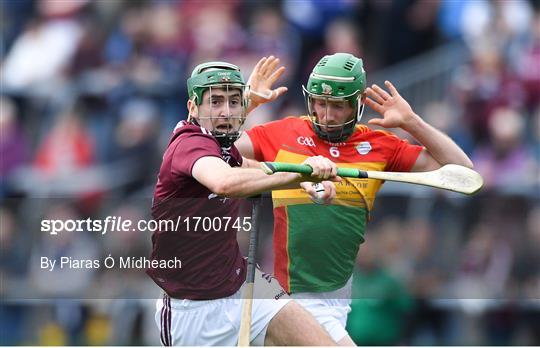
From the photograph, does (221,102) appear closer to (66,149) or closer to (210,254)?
(210,254)

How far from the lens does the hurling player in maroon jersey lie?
5234 mm

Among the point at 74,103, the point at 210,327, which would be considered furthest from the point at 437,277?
the point at 74,103

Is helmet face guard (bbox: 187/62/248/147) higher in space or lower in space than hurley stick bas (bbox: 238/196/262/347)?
higher

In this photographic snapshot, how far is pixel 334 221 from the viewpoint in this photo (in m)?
5.66

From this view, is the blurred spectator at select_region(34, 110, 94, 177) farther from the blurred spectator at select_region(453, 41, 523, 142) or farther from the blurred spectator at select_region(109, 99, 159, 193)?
the blurred spectator at select_region(453, 41, 523, 142)

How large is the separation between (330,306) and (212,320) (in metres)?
0.62

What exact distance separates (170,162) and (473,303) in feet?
7.88

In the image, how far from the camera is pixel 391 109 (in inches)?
227

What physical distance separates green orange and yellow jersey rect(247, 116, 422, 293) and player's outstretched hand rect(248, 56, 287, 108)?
0.90ft

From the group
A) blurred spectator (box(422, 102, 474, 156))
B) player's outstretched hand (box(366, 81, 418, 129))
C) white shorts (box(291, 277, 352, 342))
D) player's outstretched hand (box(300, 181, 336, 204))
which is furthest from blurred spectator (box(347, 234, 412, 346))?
blurred spectator (box(422, 102, 474, 156))

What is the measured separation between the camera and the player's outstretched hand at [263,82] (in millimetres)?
6047

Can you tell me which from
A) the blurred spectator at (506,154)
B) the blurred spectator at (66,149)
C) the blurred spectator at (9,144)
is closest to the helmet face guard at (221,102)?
the blurred spectator at (506,154)

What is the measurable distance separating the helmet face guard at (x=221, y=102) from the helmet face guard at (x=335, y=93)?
485mm

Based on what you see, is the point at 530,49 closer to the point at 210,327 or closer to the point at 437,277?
the point at 437,277
